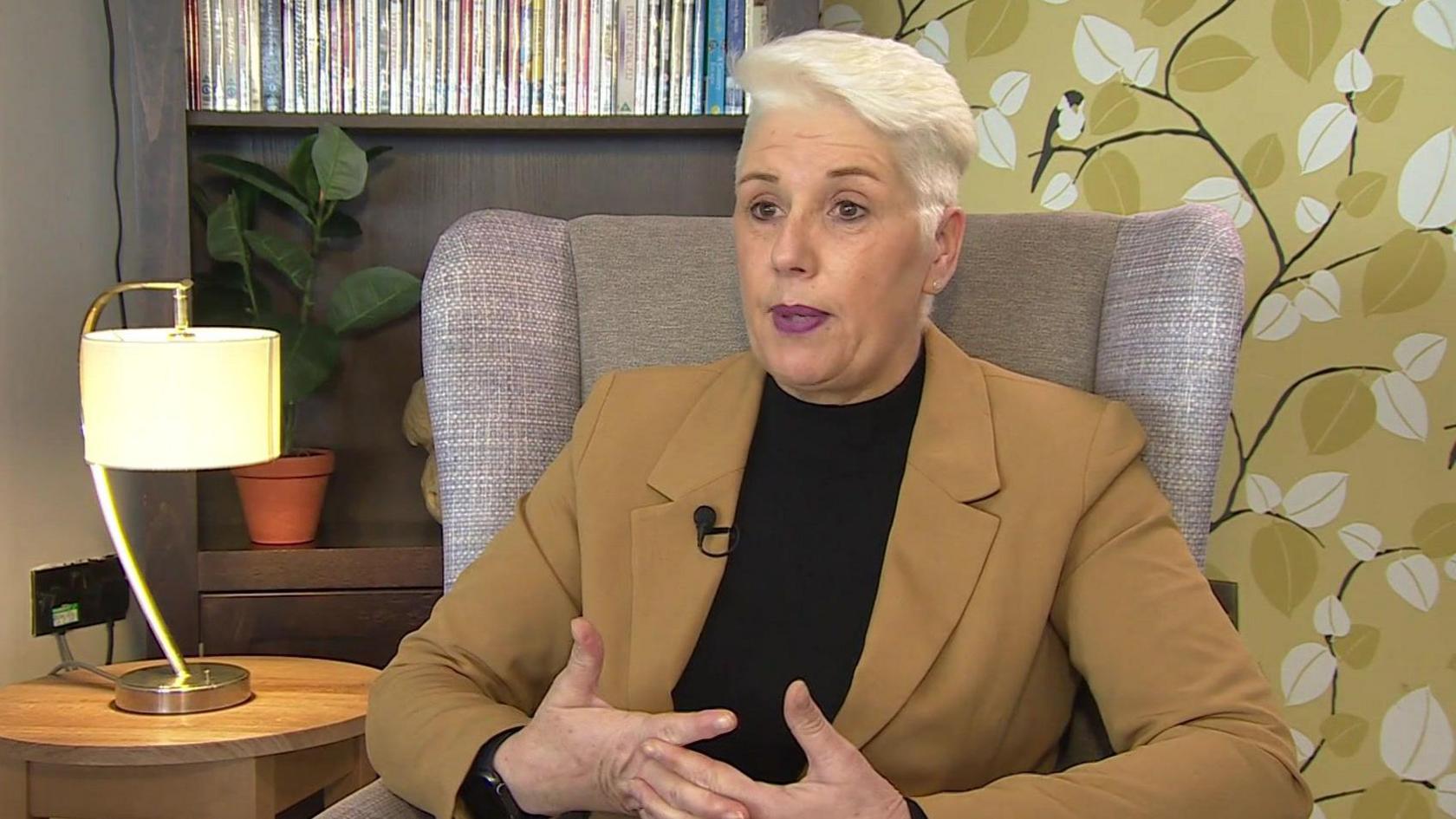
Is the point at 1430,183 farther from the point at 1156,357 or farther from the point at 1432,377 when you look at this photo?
the point at 1156,357

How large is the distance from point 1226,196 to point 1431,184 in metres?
0.29

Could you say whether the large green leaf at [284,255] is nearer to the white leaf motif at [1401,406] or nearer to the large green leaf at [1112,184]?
the large green leaf at [1112,184]

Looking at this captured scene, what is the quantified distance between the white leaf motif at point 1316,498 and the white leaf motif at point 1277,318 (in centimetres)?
23

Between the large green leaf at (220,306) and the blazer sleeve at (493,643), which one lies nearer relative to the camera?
the blazer sleeve at (493,643)

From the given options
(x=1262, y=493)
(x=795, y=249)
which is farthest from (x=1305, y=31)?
(x=795, y=249)

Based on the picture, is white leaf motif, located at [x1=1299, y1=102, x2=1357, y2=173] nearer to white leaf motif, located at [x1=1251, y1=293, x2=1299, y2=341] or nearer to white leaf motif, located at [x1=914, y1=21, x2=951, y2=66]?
white leaf motif, located at [x1=1251, y1=293, x2=1299, y2=341]

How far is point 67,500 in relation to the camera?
225 centimetres

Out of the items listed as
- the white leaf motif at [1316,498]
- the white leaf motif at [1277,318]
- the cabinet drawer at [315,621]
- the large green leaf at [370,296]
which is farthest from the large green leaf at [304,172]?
the white leaf motif at [1316,498]

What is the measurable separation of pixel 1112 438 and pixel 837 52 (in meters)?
0.43

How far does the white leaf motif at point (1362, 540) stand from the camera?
7.49ft

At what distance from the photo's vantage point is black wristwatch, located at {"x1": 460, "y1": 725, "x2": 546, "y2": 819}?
1.24 m

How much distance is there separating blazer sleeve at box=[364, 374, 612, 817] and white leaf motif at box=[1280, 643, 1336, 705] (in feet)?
4.51

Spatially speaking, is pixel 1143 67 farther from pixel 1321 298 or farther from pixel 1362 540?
pixel 1362 540

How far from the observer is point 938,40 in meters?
2.37
